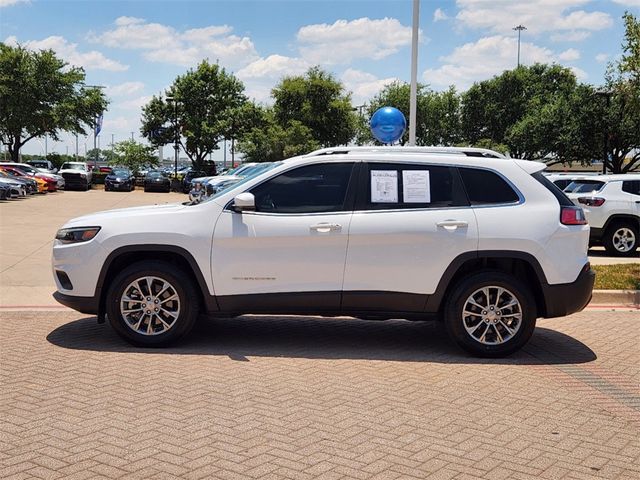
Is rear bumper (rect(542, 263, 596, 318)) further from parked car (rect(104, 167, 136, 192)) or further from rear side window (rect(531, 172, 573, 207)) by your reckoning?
parked car (rect(104, 167, 136, 192))

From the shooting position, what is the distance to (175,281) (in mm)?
6527

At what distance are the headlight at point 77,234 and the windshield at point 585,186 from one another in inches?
453

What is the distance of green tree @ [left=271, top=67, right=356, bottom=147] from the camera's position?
5691 centimetres

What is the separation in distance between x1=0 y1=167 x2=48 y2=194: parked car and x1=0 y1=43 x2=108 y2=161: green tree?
42.7 feet

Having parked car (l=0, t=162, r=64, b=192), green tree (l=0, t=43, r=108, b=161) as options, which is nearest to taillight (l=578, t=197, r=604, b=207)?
parked car (l=0, t=162, r=64, b=192)

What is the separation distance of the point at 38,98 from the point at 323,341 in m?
50.7

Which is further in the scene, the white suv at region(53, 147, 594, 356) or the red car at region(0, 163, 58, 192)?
the red car at region(0, 163, 58, 192)

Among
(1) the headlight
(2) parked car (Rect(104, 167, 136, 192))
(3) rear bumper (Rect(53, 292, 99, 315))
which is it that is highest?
(2) parked car (Rect(104, 167, 136, 192))

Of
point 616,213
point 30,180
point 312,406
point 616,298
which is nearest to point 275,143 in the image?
point 30,180

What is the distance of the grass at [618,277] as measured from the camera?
983 centimetres

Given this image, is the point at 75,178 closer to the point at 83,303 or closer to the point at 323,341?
the point at 83,303

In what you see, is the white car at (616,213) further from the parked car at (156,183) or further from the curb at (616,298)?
the parked car at (156,183)

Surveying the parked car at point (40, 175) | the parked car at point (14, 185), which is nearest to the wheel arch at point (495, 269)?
the parked car at point (14, 185)

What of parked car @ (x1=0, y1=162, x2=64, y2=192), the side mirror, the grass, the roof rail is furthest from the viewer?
parked car @ (x1=0, y1=162, x2=64, y2=192)
